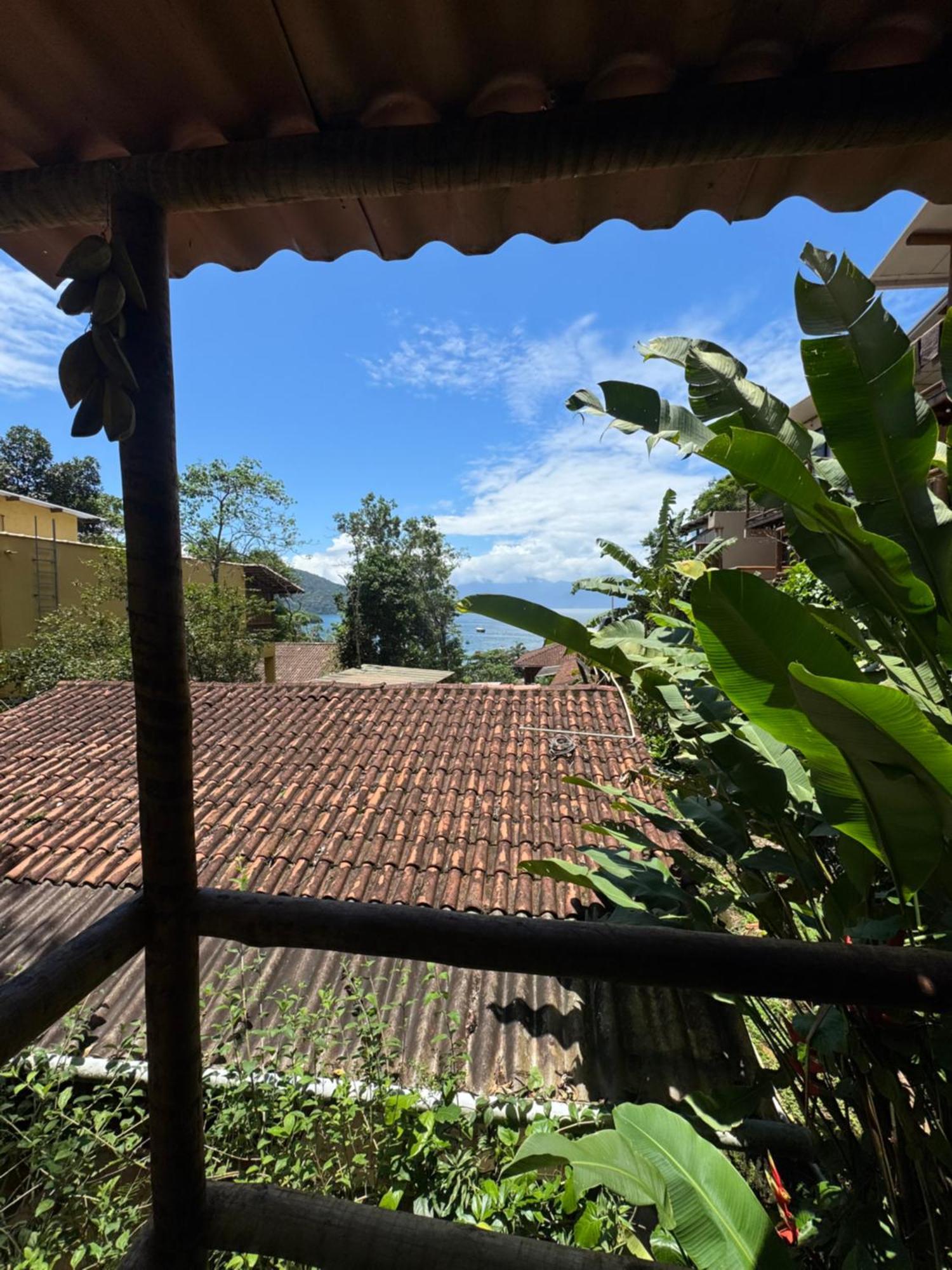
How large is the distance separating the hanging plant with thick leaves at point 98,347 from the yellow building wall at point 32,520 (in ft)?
48.0

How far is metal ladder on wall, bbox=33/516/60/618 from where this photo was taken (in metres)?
12.3

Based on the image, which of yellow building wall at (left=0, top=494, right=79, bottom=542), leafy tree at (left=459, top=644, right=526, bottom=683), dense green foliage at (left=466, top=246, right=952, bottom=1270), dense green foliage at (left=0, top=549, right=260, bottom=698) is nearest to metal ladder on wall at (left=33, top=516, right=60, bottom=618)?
dense green foliage at (left=0, top=549, right=260, bottom=698)

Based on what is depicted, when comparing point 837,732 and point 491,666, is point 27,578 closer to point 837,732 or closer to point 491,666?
point 837,732

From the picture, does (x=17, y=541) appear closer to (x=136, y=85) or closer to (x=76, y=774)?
(x=76, y=774)

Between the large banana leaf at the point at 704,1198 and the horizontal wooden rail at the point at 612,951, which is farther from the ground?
the horizontal wooden rail at the point at 612,951

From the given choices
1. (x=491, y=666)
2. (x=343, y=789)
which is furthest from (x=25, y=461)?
(x=343, y=789)

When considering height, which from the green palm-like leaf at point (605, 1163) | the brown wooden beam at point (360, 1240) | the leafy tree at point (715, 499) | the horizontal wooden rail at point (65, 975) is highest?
the leafy tree at point (715, 499)

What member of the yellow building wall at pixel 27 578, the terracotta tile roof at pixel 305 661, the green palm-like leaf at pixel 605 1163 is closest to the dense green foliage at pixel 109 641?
the yellow building wall at pixel 27 578

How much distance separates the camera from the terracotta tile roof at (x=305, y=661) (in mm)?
21844

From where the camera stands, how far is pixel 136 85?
0.81 meters

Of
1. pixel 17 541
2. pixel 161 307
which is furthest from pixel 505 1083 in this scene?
pixel 17 541

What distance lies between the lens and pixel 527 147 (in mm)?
777

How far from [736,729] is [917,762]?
787 millimetres

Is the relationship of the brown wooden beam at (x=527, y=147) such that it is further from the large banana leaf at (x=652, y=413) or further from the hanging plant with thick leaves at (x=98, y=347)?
the large banana leaf at (x=652, y=413)
